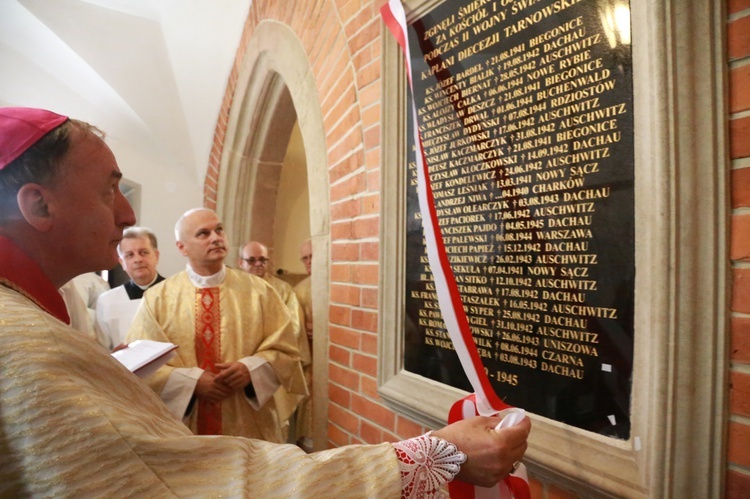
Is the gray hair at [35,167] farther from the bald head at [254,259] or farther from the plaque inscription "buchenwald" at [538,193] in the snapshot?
the bald head at [254,259]

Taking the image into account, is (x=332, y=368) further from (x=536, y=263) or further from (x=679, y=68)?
(x=679, y=68)

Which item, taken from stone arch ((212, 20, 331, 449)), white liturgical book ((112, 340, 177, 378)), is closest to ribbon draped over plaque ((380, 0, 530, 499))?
white liturgical book ((112, 340, 177, 378))

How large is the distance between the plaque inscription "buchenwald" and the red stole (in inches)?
58.0

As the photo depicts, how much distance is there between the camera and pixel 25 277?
3.00 ft


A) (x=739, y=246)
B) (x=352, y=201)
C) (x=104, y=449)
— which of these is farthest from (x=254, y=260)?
(x=739, y=246)

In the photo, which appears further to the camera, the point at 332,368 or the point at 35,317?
the point at 332,368

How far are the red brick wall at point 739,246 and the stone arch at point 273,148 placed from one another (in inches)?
71.1

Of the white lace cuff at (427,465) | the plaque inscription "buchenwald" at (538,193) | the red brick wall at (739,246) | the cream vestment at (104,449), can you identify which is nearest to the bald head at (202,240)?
the plaque inscription "buchenwald" at (538,193)

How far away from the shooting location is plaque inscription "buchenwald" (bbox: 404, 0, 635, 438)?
1.05 metres

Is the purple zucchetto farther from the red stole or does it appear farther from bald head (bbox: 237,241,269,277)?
bald head (bbox: 237,241,269,277)

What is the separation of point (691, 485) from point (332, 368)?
5.51ft

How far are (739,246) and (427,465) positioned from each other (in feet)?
2.34

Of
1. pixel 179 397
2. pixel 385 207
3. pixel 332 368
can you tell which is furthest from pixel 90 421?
pixel 179 397

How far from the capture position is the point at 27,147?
37.7 inches
